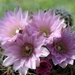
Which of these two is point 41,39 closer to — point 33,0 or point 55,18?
point 55,18

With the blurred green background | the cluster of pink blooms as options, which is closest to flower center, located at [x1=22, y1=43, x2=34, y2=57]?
the cluster of pink blooms

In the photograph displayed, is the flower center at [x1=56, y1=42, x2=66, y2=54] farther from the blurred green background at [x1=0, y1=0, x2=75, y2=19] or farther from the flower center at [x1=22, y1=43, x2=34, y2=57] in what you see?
the blurred green background at [x1=0, y1=0, x2=75, y2=19]

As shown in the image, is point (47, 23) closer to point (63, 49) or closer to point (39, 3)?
point (63, 49)

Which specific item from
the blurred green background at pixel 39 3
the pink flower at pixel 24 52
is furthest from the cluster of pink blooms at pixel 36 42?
the blurred green background at pixel 39 3

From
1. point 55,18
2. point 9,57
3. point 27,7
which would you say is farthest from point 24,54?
point 27,7

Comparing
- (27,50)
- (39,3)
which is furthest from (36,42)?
(39,3)

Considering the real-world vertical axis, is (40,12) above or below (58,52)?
above
